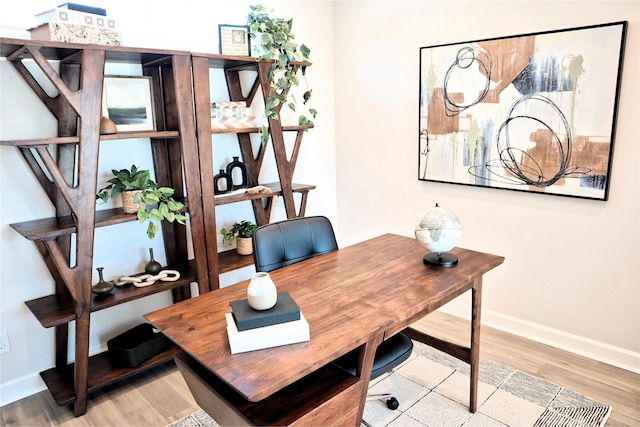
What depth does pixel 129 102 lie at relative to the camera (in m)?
2.41

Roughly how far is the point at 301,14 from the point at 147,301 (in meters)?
2.29

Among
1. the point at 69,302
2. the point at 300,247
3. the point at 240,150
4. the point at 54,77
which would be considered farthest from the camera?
the point at 240,150

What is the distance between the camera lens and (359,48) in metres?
3.44

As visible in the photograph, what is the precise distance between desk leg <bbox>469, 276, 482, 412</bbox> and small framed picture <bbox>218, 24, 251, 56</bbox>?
1.86m

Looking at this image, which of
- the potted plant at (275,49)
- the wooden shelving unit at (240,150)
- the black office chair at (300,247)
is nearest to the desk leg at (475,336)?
the black office chair at (300,247)

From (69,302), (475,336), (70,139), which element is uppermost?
(70,139)

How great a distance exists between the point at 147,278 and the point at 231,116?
105 centimetres

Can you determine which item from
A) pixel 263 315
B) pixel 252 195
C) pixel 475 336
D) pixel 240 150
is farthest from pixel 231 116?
pixel 475 336

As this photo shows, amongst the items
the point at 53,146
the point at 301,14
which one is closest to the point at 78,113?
the point at 53,146

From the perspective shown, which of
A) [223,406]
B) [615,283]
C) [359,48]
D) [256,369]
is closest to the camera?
[256,369]

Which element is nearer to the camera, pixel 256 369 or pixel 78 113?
pixel 256 369

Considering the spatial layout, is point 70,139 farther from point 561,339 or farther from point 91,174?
point 561,339

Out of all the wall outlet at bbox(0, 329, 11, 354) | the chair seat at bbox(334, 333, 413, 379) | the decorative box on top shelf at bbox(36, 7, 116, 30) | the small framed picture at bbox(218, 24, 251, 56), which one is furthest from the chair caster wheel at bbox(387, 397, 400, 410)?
the decorative box on top shelf at bbox(36, 7, 116, 30)

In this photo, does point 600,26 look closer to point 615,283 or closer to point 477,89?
point 477,89
